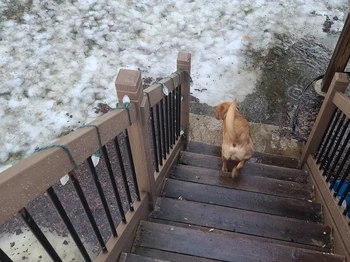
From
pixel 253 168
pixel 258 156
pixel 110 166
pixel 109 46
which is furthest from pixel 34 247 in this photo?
pixel 109 46

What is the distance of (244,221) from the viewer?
2672 millimetres

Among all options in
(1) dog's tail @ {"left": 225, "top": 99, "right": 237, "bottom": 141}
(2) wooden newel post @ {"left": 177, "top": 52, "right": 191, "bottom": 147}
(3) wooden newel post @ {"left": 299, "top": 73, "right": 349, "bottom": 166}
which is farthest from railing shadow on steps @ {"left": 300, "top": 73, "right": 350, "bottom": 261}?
(2) wooden newel post @ {"left": 177, "top": 52, "right": 191, "bottom": 147}

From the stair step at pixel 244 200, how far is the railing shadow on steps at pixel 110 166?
209 millimetres

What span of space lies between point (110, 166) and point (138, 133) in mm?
331

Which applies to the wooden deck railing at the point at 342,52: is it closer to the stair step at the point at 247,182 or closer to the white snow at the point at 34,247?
the stair step at the point at 247,182

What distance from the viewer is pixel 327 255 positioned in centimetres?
225

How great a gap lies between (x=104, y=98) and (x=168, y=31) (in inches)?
86.6

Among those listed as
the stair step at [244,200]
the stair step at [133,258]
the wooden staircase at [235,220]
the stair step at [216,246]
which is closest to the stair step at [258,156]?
the wooden staircase at [235,220]

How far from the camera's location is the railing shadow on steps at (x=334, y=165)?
2.46 metres

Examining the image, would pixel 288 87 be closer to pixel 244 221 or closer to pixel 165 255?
pixel 244 221

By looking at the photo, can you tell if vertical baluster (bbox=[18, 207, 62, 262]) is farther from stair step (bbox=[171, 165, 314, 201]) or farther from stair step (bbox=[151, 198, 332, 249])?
stair step (bbox=[171, 165, 314, 201])

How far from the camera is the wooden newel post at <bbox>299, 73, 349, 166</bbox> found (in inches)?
111

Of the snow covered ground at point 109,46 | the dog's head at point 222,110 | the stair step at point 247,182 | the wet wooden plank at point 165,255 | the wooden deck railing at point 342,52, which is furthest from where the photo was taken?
the snow covered ground at point 109,46

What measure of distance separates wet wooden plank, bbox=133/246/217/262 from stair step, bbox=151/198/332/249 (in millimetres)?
422
